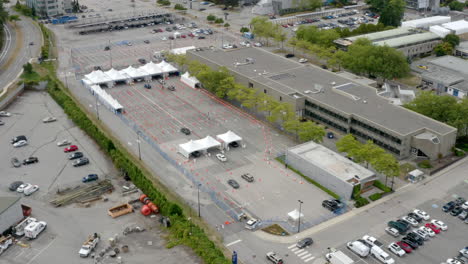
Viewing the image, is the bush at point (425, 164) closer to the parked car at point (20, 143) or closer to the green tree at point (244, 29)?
the parked car at point (20, 143)

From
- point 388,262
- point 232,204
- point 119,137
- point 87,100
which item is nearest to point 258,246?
point 232,204

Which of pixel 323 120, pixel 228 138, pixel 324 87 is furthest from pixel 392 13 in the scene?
pixel 228 138

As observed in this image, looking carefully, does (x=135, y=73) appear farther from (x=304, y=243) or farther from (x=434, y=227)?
(x=434, y=227)

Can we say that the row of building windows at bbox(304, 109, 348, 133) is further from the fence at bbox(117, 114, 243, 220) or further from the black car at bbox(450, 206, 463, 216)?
the fence at bbox(117, 114, 243, 220)

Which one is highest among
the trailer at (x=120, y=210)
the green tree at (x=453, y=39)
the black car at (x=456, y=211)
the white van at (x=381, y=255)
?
the green tree at (x=453, y=39)

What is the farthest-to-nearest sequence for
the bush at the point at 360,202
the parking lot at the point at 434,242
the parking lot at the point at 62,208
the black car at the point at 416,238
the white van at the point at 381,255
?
the bush at the point at 360,202 < the black car at the point at 416,238 < the parking lot at the point at 62,208 < the parking lot at the point at 434,242 < the white van at the point at 381,255

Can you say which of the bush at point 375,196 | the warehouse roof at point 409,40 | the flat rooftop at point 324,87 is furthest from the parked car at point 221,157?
the warehouse roof at point 409,40

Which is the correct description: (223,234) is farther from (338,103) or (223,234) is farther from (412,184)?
(338,103)
